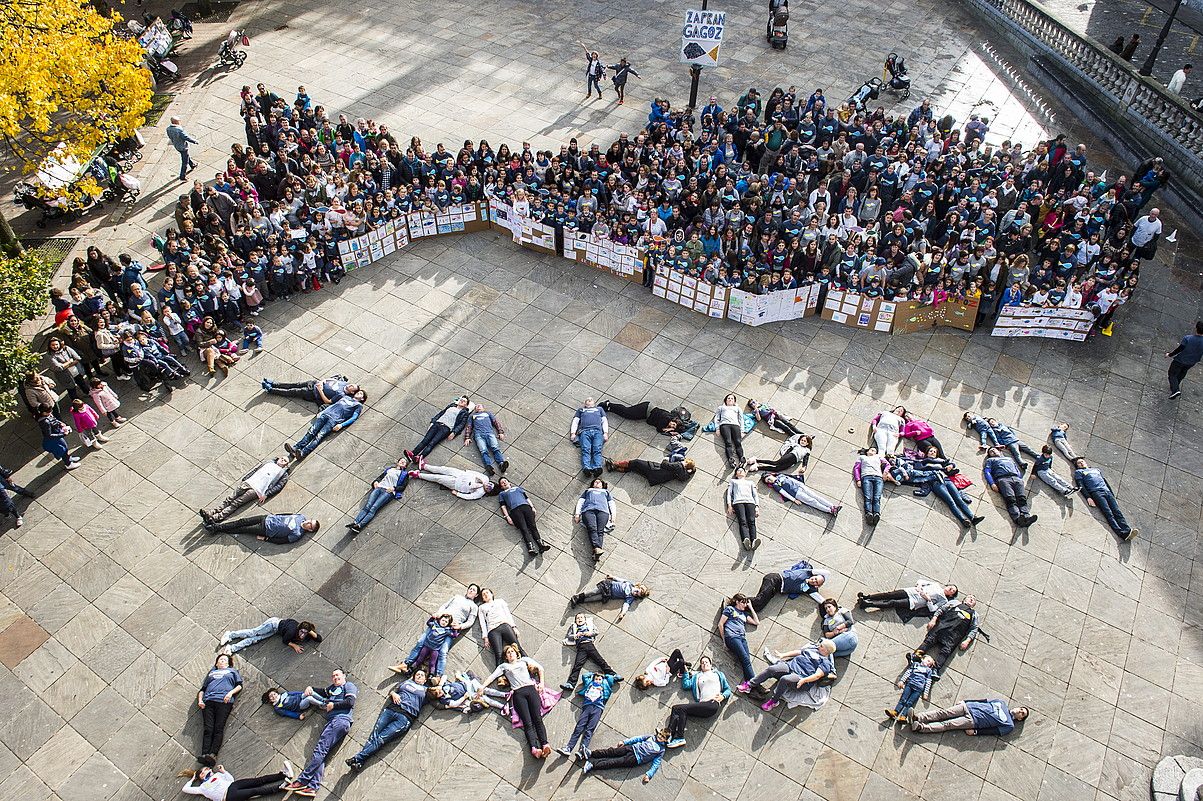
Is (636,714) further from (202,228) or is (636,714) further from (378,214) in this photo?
(202,228)

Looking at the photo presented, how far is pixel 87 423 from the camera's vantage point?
16.5 metres

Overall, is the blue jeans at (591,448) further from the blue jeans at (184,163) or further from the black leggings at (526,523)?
the blue jeans at (184,163)

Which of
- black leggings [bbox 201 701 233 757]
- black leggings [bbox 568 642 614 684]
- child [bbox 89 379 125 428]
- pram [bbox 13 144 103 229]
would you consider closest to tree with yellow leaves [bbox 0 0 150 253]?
pram [bbox 13 144 103 229]

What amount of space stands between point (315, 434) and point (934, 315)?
1503 centimetres

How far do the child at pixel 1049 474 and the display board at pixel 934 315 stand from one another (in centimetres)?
432

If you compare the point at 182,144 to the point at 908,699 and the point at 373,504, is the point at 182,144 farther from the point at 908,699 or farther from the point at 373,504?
the point at 908,699

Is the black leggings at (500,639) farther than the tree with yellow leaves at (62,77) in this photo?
No

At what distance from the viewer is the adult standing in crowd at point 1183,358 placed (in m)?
17.4

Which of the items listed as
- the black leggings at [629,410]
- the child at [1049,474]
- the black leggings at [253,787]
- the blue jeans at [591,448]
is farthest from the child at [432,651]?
the child at [1049,474]

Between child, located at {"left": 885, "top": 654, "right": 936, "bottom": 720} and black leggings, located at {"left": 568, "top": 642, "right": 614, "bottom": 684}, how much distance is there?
186 inches

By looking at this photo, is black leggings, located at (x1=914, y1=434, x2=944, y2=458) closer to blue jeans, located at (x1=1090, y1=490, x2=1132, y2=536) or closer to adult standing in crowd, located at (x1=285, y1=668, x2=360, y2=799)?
blue jeans, located at (x1=1090, y1=490, x2=1132, y2=536)

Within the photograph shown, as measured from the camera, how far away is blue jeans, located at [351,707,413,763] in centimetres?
1245

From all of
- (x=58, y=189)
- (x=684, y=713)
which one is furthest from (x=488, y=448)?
(x=58, y=189)

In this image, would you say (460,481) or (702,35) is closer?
(460,481)
